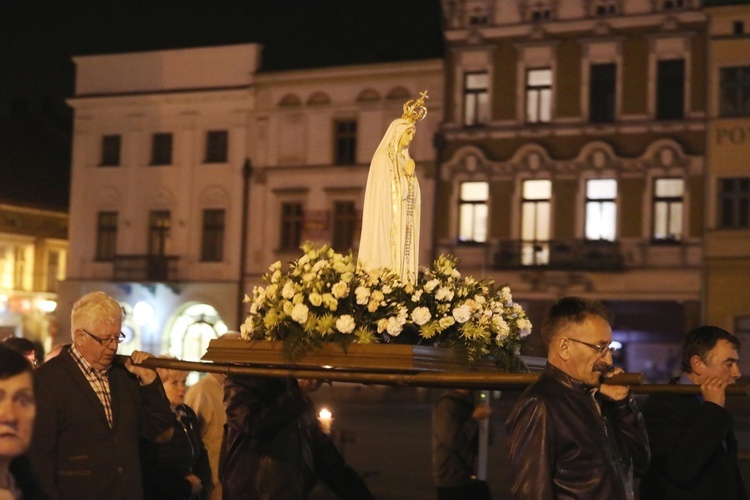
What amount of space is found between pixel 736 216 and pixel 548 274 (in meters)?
5.43

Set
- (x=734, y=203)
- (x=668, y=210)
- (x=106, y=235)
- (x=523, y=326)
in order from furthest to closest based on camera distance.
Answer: (x=106, y=235) < (x=668, y=210) < (x=734, y=203) < (x=523, y=326)

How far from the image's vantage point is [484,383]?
5.15 metres

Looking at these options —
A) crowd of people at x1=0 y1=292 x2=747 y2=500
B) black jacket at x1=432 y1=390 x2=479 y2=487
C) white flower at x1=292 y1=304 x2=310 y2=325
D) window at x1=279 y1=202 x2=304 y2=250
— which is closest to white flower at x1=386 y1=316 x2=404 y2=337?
white flower at x1=292 y1=304 x2=310 y2=325

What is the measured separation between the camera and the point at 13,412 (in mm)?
3096

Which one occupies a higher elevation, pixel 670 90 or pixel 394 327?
pixel 670 90

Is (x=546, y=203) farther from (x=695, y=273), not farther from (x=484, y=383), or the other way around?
(x=484, y=383)

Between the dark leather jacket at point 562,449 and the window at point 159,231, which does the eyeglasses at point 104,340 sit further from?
the window at point 159,231

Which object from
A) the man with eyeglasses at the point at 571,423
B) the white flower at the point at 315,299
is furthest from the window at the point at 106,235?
the man with eyeglasses at the point at 571,423

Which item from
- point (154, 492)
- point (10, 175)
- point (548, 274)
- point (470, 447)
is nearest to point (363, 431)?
point (548, 274)

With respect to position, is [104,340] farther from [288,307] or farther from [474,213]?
[474,213]

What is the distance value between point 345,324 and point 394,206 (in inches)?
44.1

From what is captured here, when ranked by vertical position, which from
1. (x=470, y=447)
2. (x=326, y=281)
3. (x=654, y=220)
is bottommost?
(x=470, y=447)

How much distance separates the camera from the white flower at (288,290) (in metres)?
5.94

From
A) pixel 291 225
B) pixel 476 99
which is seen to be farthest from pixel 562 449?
pixel 291 225
